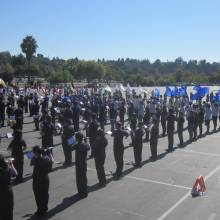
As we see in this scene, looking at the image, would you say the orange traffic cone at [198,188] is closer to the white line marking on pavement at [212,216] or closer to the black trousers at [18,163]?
the white line marking on pavement at [212,216]

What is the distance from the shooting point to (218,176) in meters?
14.3

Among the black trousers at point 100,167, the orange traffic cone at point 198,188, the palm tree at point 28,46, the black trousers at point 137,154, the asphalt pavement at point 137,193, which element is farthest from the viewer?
the palm tree at point 28,46

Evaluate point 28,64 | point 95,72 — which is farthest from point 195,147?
point 95,72

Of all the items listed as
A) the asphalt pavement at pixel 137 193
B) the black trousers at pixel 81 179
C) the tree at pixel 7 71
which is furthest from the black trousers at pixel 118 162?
the tree at pixel 7 71

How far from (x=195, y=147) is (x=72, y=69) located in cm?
7610

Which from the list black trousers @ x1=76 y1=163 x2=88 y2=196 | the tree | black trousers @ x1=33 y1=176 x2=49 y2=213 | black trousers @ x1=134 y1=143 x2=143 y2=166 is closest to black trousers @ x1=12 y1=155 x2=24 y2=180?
black trousers @ x1=76 y1=163 x2=88 y2=196

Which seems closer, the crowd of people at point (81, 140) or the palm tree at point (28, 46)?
the crowd of people at point (81, 140)

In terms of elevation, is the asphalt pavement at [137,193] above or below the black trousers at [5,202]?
below

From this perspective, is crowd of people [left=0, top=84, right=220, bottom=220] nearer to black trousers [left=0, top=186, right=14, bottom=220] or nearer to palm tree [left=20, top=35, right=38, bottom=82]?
black trousers [left=0, top=186, right=14, bottom=220]

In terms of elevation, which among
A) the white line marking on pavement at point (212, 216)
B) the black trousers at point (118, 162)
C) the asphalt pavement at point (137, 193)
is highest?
the black trousers at point (118, 162)

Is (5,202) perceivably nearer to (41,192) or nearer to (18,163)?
(41,192)

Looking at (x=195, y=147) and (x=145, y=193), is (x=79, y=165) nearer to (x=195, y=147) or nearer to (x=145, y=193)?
(x=145, y=193)

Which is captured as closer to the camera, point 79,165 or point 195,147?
point 79,165

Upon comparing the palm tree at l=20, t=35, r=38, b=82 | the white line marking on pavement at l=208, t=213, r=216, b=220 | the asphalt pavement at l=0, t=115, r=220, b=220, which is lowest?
the white line marking on pavement at l=208, t=213, r=216, b=220
